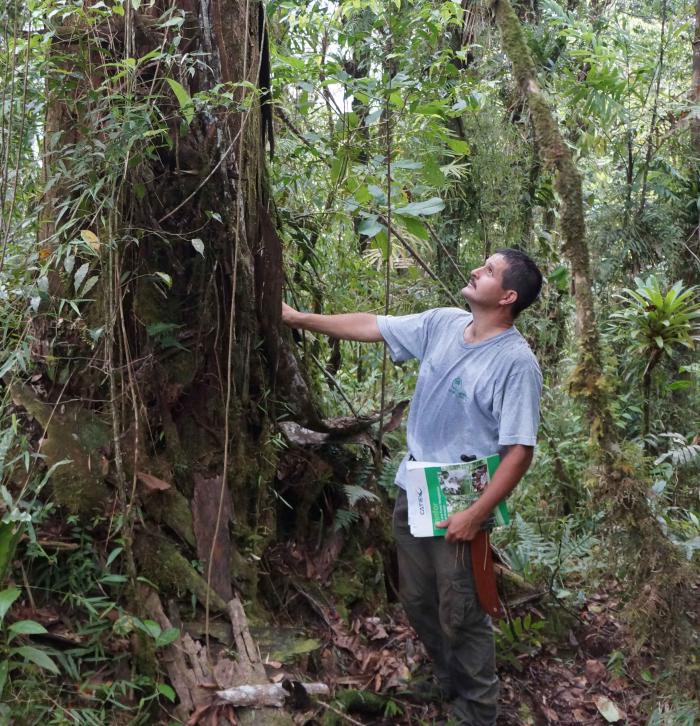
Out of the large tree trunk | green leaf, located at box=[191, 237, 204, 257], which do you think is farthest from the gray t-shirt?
green leaf, located at box=[191, 237, 204, 257]

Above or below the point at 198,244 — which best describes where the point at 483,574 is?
below

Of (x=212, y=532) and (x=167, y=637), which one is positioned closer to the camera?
(x=167, y=637)

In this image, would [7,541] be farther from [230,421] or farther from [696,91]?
[696,91]

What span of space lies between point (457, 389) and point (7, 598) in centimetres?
203

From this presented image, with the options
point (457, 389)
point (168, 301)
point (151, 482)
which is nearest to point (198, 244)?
point (168, 301)

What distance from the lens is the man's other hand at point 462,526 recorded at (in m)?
3.31

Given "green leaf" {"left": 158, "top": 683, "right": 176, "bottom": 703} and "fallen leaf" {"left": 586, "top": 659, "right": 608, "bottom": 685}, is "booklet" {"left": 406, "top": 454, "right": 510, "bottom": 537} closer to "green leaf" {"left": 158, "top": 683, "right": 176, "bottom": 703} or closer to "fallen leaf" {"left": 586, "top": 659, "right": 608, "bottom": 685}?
"green leaf" {"left": 158, "top": 683, "right": 176, "bottom": 703}

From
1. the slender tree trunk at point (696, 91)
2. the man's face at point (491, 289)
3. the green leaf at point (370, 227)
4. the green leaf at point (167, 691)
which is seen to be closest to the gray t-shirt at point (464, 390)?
the man's face at point (491, 289)

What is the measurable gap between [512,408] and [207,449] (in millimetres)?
1437

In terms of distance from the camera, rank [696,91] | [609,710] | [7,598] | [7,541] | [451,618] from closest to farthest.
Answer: [7,598]
[7,541]
[451,618]
[609,710]
[696,91]

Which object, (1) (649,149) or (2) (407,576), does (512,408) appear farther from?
(1) (649,149)

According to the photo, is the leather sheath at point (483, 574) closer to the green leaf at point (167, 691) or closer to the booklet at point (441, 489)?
the booklet at point (441, 489)

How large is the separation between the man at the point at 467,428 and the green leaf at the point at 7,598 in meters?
1.79

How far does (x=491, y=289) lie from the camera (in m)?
3.38
